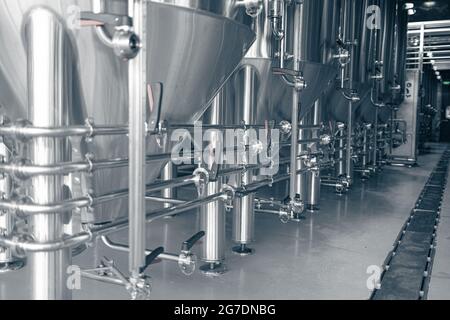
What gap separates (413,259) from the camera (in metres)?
1.95

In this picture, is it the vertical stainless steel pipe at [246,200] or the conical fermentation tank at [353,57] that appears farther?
the conical fermentation tank at [353,57]

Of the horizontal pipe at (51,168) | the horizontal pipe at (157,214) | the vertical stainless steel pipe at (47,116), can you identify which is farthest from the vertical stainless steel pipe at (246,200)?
the vertical stainless steel pipe at (47,116)

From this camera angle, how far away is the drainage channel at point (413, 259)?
1.58m

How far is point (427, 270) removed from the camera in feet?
6.01

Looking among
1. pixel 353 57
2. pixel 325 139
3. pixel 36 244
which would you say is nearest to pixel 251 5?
pixel 36 244

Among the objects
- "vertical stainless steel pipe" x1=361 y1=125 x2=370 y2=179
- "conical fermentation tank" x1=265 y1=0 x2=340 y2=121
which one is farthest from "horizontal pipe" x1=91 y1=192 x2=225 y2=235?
"vertical stainless steel pipe" x1=361 y1=125 x2=370 y2=179

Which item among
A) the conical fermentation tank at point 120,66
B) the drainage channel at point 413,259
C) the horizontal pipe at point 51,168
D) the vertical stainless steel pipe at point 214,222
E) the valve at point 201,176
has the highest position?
the conical fermentation tank at point 120,66

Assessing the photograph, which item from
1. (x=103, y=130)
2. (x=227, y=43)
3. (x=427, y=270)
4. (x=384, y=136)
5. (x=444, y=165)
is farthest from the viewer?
(x=444, y=165)

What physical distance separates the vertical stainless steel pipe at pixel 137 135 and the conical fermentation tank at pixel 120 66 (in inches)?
3.5

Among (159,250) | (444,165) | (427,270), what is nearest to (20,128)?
(159,250)

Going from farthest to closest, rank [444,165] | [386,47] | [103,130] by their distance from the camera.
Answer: [444,165] < [386,47] < [103,130]

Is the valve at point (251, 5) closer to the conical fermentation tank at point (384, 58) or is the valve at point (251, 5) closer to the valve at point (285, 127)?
the valve at point (285, 127)

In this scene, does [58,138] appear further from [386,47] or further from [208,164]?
[386,47]

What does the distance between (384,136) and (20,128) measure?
4.72 metres
